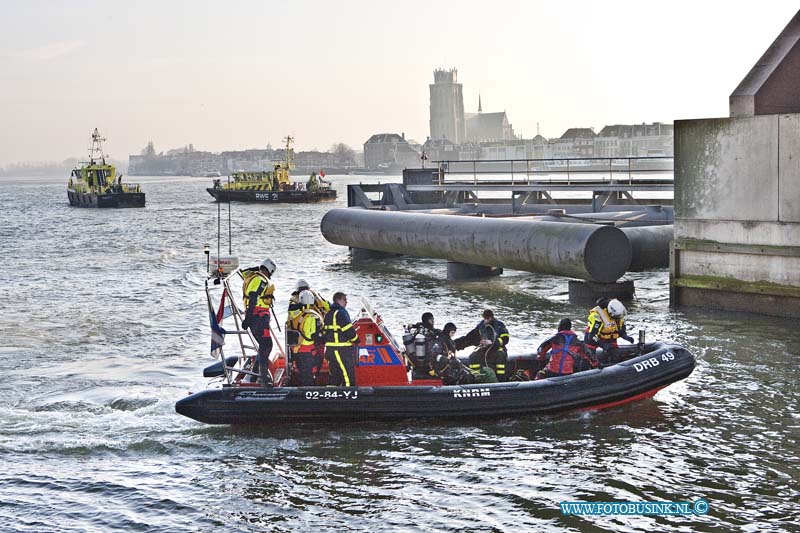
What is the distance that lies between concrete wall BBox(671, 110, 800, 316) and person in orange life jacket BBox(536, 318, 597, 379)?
712cm

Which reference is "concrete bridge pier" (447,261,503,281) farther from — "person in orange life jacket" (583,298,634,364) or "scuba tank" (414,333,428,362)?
"scuba tank" (414,333,428,362)

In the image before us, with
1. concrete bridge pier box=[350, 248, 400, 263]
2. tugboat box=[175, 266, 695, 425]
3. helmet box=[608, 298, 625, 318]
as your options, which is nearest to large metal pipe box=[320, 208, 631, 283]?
concrete bridge pier box=[350, 248, 400, 263]

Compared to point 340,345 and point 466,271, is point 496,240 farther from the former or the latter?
point 340,345

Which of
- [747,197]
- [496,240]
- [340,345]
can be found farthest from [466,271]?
[340,345]

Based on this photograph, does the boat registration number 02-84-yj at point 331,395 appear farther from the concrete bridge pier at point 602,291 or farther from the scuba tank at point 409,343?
Answer: the concrete bridge pier at point 602,291

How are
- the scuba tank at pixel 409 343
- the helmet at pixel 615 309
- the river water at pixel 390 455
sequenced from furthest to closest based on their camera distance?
the helmet at pixel 615 309 → the scuba tank at pixel 409 343 → the river water at pixel 390 455

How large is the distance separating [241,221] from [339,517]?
62875mm

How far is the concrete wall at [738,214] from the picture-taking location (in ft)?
61.4

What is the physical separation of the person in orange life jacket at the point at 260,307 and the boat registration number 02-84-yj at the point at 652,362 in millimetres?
4930


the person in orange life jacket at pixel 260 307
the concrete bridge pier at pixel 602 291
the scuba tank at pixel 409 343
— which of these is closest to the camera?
the person in orange life jacket at pixel 260 307

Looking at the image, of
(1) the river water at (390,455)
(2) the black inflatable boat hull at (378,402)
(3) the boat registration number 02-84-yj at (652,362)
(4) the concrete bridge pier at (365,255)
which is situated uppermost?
(4) the concrete bridge pier at (365,255)

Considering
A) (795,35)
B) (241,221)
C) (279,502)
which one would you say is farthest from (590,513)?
(241,221)

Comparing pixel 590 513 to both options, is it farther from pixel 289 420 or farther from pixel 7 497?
pixel 7 497

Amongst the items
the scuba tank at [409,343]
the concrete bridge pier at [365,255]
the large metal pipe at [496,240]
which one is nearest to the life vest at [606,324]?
the scuba tank at [409,343]
